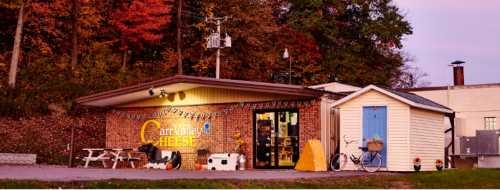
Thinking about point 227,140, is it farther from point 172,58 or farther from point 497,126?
point 172,58

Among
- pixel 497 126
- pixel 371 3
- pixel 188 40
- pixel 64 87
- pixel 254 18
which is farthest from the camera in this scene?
pixel 371 3

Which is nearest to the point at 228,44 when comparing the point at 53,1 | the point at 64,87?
the point at 64,87

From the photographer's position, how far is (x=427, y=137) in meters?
23.1

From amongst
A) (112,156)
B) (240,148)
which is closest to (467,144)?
(240,148)

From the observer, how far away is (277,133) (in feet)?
79.3

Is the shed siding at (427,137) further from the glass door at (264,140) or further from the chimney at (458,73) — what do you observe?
the chimney at (458,73)

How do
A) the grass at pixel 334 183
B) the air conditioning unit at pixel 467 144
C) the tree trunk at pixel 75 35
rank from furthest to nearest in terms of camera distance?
the tree trunk at pixel 75 35
the air conditioning unit at pixel 467 144
the grass at pixel 334 183

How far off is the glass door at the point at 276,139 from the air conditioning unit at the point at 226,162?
0.75 m

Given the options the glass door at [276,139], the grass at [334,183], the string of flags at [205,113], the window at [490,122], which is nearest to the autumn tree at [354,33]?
the window at [490,122]

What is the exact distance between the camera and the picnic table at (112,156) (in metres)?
25.9

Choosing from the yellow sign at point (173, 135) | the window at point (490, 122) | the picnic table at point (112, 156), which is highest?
the window at point (490, 122)

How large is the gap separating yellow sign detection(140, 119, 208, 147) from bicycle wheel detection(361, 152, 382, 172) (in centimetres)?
593

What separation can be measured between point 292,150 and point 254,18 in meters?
18.4

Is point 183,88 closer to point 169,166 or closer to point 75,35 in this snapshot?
point 169,166
